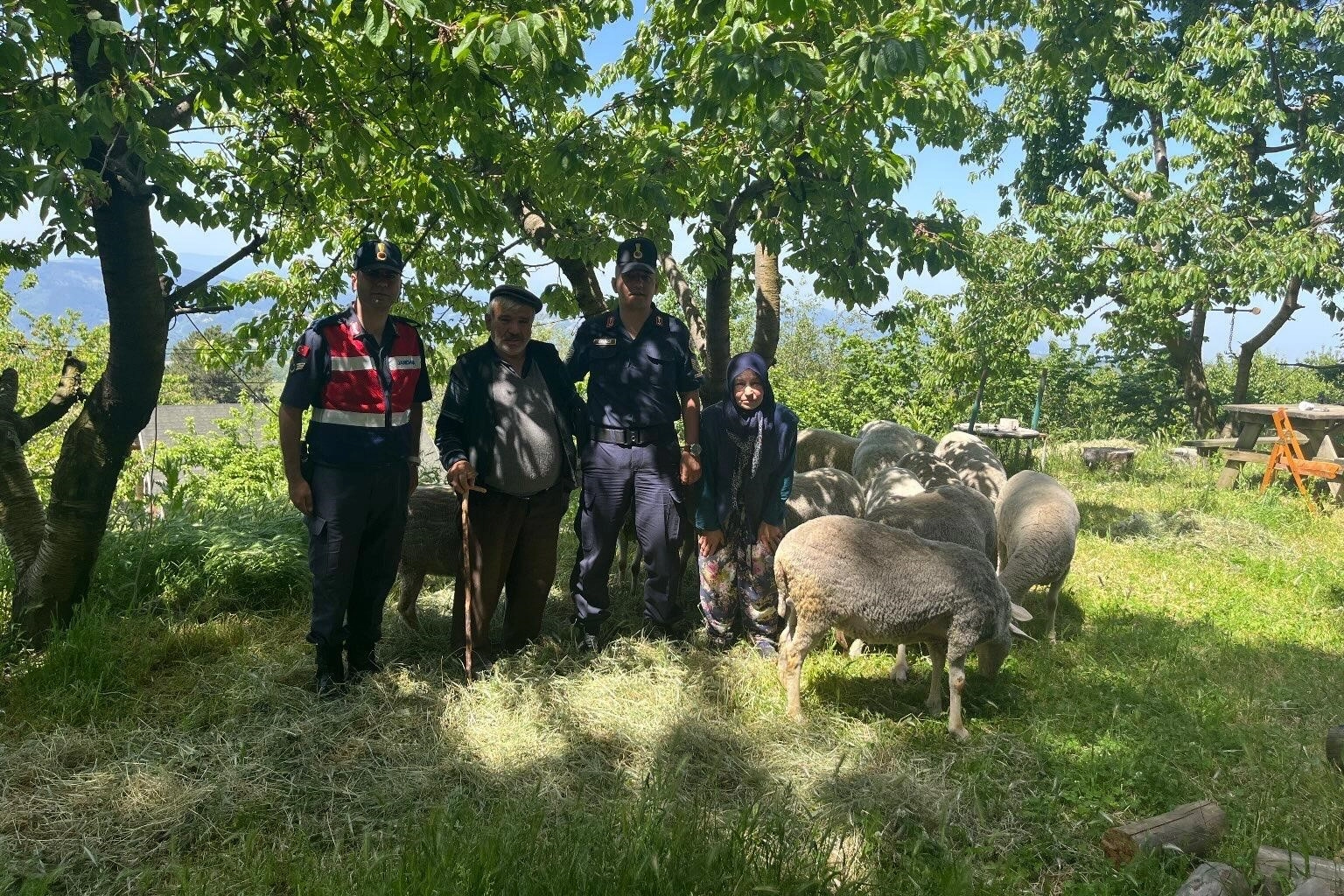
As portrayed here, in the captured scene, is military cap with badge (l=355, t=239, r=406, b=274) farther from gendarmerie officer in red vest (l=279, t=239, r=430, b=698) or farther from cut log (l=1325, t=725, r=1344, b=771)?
cut log (l=1325, t=725, r=1344, b=771)

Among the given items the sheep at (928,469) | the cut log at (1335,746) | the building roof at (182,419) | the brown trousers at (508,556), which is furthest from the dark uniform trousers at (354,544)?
the building roof at (182,419)

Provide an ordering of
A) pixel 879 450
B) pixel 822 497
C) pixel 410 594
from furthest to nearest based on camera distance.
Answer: pixel 879 450, pixel 822 497, pixel 410 594

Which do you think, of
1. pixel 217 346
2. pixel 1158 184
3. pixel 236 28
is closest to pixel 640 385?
pixel 236 28

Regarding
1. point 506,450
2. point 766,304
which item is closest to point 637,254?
point 506,450

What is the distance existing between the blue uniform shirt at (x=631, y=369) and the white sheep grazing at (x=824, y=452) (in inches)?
177

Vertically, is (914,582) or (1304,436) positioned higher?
(1304,436)

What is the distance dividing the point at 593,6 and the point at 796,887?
5446 mm

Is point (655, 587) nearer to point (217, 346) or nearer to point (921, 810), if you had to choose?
point (921, 810)

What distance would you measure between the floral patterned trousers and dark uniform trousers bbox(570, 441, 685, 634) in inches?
11.3

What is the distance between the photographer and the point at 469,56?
137 inches

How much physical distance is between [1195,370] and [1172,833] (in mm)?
18986

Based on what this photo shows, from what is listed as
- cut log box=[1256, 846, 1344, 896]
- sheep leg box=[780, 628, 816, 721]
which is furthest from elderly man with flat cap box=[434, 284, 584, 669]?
cut log box=[1256, 846, 1344, 896]

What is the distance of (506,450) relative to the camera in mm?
4430

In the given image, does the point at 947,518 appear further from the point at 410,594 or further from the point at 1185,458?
the point at 1185,458
